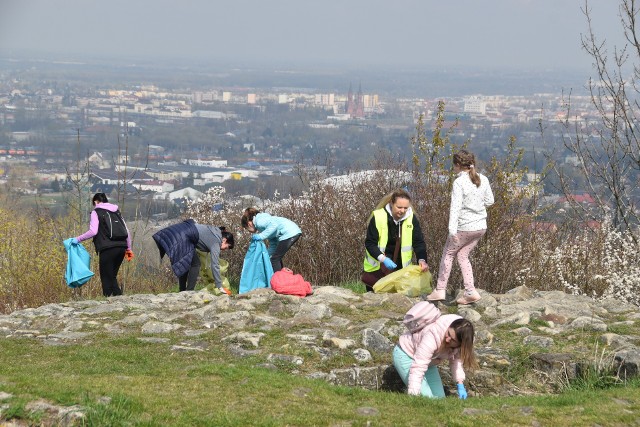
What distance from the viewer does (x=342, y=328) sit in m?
9.81

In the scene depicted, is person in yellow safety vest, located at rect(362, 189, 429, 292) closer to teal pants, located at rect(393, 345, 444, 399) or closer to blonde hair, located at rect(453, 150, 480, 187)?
blonde hair, located at rect(453, 150, 480, 187)

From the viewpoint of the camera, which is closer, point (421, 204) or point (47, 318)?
point (47, 318)

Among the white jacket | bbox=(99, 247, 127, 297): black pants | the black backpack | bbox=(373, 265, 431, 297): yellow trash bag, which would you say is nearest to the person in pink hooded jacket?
the white jacket

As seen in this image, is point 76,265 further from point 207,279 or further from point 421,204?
point 421,204

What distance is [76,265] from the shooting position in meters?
12.5

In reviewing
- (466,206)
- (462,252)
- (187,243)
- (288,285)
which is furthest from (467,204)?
(187,243)

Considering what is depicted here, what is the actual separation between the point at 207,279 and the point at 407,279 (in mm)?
3140

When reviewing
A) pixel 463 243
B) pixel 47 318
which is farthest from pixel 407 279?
pixel 47 318

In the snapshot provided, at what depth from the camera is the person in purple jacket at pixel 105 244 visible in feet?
39.8

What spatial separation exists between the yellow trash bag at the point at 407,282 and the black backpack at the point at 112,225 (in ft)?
11.8

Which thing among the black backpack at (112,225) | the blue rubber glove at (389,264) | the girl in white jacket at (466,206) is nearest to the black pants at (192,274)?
the black backpack at (112,225)

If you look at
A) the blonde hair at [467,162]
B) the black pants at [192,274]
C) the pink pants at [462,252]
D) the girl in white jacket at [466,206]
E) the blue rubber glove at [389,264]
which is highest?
the blonde hair at [467,162]

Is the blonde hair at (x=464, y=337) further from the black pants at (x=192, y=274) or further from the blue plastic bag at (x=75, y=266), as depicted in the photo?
the blue plastic bag at (x=75, y=266)

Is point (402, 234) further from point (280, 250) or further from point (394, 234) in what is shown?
point (280, 250)
